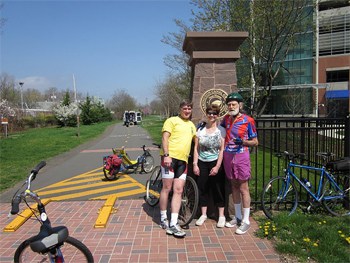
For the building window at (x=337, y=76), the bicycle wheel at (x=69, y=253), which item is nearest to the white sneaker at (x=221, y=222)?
the bicycle wheel at (x=69, y=253)

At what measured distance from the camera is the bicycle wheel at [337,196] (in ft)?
15.4

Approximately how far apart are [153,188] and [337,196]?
302cm

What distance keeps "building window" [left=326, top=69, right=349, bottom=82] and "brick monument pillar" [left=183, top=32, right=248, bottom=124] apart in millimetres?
42206

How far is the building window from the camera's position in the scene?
136ft

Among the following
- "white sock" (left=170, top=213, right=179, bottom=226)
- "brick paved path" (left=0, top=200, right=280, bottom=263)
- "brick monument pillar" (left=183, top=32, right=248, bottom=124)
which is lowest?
"brick paved path" (left=0, top=200, right=280, bottom=263)

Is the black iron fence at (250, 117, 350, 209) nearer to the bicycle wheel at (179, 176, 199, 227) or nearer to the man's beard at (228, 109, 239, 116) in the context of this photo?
the man's beard at (228, 109, 239, 116)

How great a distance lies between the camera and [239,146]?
4168 millimetres

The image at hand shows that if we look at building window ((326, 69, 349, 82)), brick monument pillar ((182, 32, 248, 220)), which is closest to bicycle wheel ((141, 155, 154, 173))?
brick monument pillar ((182, 32, 248, 220))

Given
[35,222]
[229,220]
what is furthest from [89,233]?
[229,220]

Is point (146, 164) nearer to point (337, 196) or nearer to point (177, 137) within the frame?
point (177, 137)

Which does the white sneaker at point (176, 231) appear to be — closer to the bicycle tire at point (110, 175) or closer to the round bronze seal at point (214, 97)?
the round bronze seal at point (214, 97)

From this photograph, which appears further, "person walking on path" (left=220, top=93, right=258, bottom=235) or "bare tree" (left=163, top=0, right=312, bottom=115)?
"bare tree" (left=163, top=0, right=312, bottom=115)

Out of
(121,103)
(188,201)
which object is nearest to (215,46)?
(188,201)

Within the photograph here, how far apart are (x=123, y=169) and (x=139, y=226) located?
4.37m
